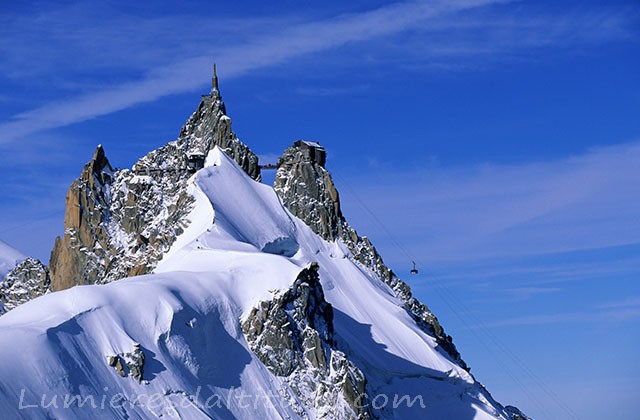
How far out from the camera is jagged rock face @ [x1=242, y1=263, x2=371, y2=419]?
438ft

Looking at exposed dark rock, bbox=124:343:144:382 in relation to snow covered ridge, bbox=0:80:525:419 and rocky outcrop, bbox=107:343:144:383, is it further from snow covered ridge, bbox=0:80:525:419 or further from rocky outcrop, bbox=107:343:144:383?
snow covered ridge, bbox=0:80:525:419

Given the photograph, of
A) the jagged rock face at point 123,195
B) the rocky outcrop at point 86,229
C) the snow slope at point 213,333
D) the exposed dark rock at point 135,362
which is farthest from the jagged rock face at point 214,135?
the exposed dark rock at point 135,362

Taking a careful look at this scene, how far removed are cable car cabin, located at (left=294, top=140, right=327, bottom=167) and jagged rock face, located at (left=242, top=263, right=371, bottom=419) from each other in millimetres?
49662

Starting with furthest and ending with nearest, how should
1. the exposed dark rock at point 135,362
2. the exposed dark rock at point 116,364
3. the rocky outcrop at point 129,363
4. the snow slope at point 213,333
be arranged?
1. the exposed dark rock at point 135,362
2. the rocky outcrop at point 129,363
3. the exposed dark rock at point 116,364
4. the snow slope at point 213,333

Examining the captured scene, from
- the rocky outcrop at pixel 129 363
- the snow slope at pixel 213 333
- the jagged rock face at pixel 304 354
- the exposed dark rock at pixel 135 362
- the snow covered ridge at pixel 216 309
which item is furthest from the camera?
the jagged rock face at pixel 304 354

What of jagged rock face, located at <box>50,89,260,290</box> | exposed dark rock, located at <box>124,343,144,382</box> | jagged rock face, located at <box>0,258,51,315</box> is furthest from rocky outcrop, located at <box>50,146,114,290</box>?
exposed dark rock, located at <box>124,343,144,382</box>

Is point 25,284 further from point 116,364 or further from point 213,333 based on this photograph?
point 116,364

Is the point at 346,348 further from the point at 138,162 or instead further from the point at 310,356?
the point at 138,162

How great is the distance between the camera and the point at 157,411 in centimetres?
11775

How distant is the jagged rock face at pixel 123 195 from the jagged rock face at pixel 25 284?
6.53 metres

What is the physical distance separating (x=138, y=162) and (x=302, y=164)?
768 inches

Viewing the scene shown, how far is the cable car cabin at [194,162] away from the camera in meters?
178

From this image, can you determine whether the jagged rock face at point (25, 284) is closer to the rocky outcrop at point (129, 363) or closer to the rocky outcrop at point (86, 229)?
the rocky outcrop at point (86, 229)

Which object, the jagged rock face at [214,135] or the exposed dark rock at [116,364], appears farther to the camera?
the jagged rock face at [214,135]
